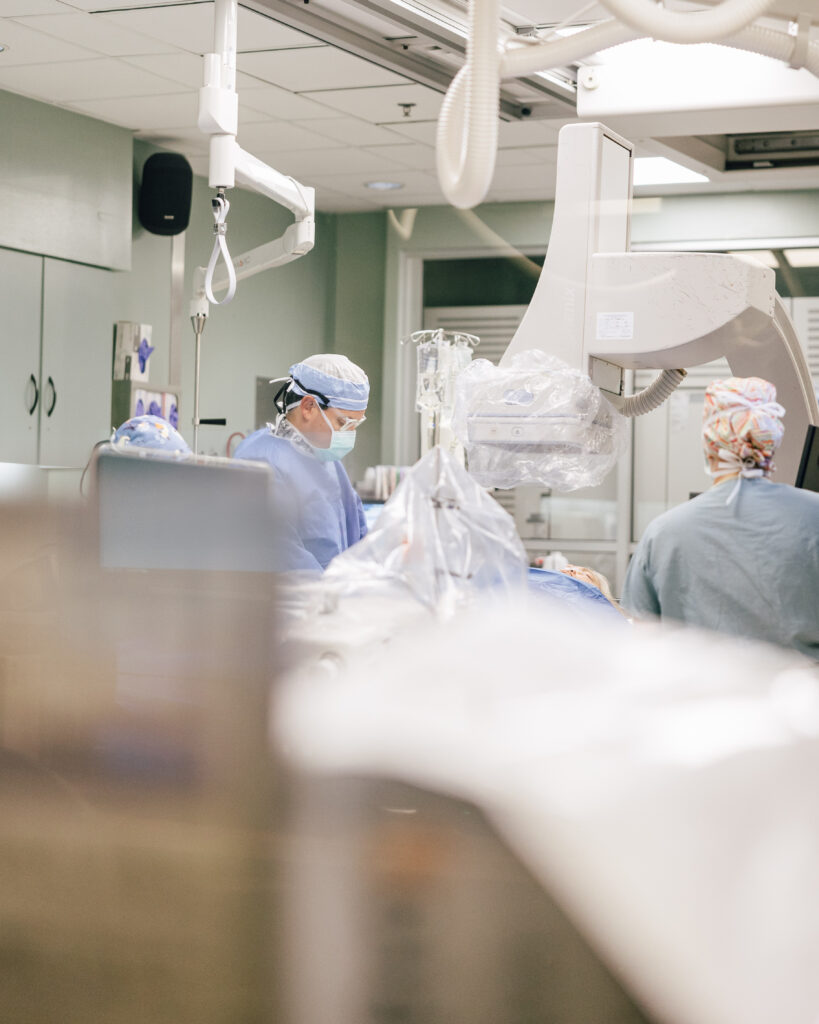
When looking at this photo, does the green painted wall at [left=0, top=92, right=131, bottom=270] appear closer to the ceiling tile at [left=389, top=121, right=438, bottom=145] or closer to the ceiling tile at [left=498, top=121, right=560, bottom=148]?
the ceiling tile at [left=389, top=121, right=438, bottom=145]

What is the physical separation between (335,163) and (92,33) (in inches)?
72.7

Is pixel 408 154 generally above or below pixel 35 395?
above

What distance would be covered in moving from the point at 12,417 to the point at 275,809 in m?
4.32

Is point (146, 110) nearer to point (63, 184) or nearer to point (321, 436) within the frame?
point (63, 184)

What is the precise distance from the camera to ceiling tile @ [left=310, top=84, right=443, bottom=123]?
4.70m

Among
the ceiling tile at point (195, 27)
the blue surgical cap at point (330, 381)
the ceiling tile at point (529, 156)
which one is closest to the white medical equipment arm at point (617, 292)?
the blue surgical cap at point (330, 381)

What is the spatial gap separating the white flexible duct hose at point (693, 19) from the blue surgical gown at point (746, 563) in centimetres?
112

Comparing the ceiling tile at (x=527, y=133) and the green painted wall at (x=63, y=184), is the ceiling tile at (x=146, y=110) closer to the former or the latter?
the green painted wall at (x=63, y=184)

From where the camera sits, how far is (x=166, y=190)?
546 centimetres

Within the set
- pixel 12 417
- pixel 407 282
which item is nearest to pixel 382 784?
pixel 12 417

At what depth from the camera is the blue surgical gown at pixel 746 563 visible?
2.21m

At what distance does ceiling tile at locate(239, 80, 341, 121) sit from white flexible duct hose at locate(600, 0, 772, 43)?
363 centimetres

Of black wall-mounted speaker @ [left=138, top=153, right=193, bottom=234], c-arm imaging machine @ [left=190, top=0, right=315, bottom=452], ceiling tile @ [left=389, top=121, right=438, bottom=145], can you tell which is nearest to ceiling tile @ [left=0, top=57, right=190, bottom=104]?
black wall-mounted speaker @ [left=138, top=153, right=193, bottom=234]

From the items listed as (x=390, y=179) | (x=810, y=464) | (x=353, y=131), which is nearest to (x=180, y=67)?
(x=353, y=131)
